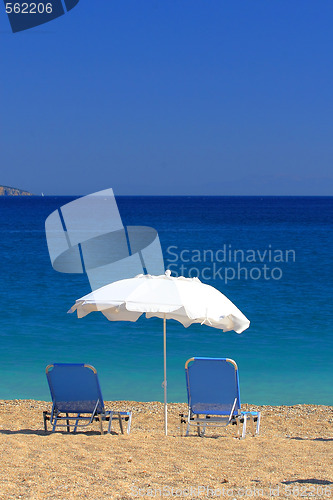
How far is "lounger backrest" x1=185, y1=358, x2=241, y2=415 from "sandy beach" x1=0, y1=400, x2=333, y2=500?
1.24 ft

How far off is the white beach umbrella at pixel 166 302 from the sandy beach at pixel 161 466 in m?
1.15

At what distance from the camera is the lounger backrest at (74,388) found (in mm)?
6219

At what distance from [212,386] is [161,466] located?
1.74 metres

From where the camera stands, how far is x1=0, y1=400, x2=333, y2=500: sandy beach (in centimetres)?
415

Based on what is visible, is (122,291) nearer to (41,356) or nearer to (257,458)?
(257,458)

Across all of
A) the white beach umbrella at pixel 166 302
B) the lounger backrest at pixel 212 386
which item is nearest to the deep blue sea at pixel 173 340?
the lounger backrest at pixel 212 386

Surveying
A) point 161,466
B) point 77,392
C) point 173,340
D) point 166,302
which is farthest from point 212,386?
point 173,340

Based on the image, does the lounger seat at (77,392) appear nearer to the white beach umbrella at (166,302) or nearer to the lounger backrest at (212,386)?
the white beach umbrella at (166,302)

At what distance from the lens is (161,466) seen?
15.8ft

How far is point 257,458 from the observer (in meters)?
5.12

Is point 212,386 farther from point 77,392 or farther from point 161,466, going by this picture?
point 161,466

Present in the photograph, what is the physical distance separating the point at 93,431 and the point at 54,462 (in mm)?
1902

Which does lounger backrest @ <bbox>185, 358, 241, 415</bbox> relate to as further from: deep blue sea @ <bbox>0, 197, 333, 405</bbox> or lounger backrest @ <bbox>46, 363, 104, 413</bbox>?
deep blue sea @ <bbox>0, 197, 333, 405</bbox>

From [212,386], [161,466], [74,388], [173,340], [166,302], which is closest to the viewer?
[161,466]
